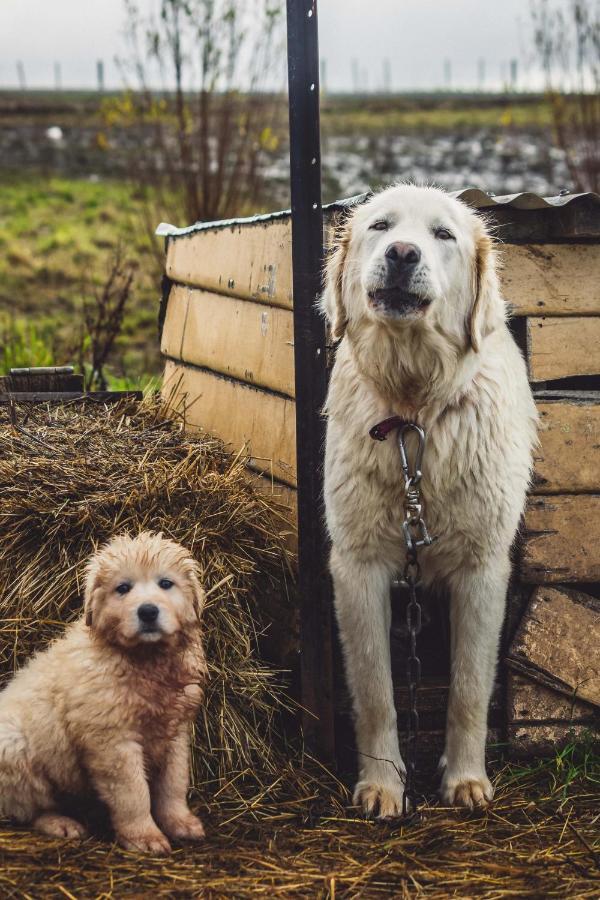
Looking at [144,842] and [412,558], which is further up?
[412,558]

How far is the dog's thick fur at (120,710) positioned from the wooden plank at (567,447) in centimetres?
142

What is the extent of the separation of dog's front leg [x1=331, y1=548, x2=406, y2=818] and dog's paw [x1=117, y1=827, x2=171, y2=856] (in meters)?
0.77

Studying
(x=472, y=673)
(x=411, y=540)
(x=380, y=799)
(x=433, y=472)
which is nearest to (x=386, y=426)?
(x=433, y=472)

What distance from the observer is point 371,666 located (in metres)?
3.48

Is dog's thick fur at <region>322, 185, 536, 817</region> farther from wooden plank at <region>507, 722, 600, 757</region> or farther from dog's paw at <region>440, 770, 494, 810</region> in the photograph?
wooden plank at <region>507, 722, 600, 757</region>

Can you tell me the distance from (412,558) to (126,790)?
1.07 metres

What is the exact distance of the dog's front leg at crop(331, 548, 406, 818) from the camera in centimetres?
347

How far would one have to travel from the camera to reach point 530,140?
865 inches

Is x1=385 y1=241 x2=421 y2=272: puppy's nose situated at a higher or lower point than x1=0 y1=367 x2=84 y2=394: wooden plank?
higher

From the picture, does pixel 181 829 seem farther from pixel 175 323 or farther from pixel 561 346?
pixel 175 323

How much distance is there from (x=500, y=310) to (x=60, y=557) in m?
1.75

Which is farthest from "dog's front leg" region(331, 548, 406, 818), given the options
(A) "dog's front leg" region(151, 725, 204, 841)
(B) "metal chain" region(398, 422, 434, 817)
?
(A) "dog's front leg" region(151, 725, 204, 841)

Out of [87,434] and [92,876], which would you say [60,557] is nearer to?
[87,434]

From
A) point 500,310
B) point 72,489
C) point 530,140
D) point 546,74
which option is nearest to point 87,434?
point 72,489
